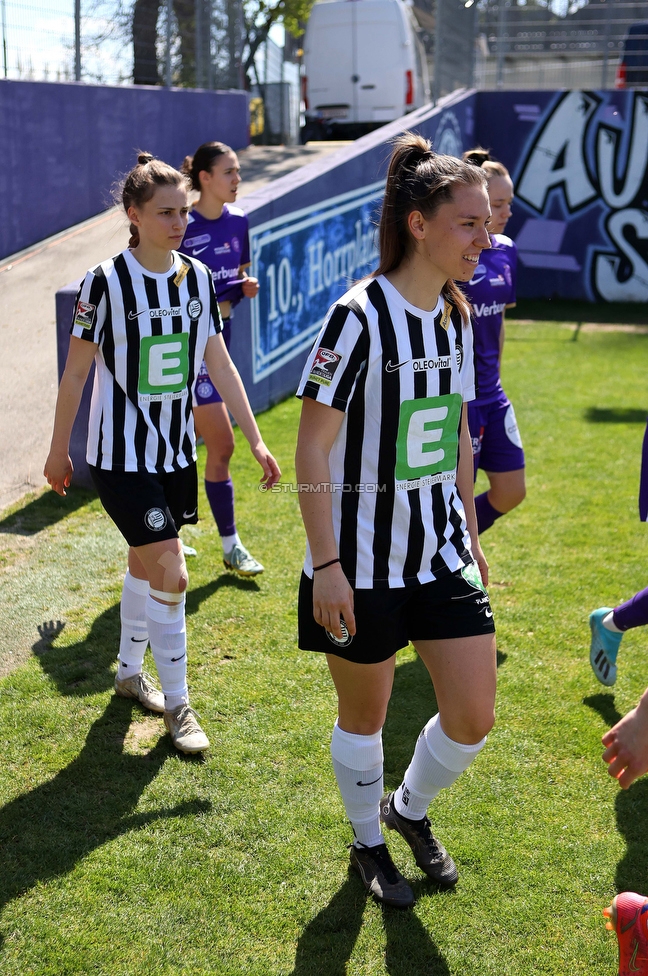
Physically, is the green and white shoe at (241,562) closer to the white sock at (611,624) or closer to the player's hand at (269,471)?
the player's hand at (269,471)

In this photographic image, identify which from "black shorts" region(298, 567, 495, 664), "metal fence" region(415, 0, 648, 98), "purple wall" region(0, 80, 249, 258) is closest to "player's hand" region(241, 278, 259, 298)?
"black shorts" region(298, 567, 495, 664)

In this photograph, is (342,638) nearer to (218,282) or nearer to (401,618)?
(401,618)

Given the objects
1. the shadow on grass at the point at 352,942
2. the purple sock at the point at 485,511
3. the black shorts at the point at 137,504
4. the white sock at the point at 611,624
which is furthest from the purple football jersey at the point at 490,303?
the shadow on grass at the point at 352,942

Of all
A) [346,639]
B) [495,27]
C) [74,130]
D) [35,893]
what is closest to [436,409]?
[346,639]

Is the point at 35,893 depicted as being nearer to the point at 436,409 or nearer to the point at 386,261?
the point at 436,409

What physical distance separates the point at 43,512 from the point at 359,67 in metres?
13.4

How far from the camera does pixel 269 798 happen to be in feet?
11.4

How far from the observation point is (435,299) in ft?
8.83

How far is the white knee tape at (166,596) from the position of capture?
365cm

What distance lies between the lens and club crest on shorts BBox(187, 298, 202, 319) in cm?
376

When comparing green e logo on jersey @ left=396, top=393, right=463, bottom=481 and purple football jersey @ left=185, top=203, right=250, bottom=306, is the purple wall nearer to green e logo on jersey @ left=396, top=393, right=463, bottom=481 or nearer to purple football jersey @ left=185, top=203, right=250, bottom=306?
purple football jersey @ left=185, top=203, right=250, bottom=306

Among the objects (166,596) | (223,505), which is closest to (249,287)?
(223,505)

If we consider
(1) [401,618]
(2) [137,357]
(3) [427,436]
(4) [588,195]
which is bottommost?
(1) [401,618]

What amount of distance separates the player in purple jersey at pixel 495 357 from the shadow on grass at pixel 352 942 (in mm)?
2266
